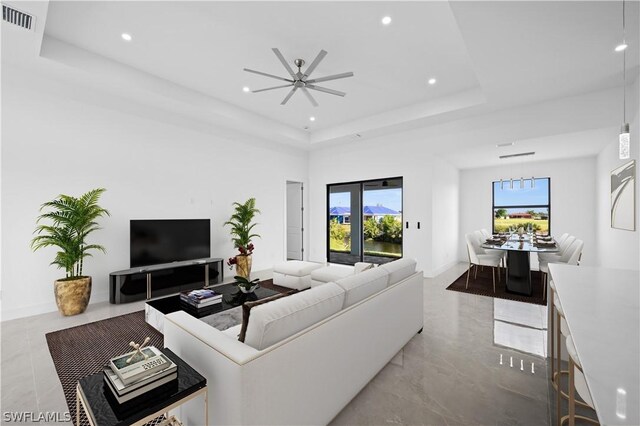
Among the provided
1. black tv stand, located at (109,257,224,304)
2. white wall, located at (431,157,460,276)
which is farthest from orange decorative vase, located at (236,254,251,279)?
white wall, located at (431,157,460,276)

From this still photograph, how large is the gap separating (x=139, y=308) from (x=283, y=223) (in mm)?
3699

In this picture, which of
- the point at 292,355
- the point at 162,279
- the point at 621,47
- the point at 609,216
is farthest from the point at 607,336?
the point at 609,216

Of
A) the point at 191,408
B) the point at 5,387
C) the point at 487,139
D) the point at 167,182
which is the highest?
the point at 487,139

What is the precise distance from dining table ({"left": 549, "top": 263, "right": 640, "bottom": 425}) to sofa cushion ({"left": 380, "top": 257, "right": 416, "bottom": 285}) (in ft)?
3.89

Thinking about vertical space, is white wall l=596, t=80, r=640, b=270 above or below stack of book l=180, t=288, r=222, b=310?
above

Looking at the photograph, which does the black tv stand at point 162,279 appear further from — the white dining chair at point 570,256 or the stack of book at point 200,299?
the white dining chair at point 570,256

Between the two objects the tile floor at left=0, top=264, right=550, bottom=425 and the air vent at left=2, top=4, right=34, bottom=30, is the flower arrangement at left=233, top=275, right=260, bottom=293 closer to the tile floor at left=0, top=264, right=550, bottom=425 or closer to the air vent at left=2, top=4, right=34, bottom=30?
the tile floor at left=0, top=264, right=550, bottom=425

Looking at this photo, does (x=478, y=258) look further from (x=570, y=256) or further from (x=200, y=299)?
(x=200, y=299)

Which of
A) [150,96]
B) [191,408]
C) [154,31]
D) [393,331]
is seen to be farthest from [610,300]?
[150,96]

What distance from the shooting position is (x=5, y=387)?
216cm

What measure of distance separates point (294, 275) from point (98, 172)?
11.4 ft

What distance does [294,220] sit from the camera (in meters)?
8.14

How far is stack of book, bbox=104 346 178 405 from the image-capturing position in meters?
1.21

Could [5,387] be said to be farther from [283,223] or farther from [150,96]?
[283,223]
